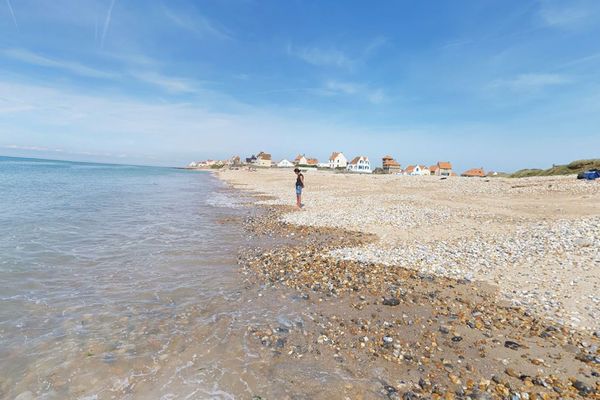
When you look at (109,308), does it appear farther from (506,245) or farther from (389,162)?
(389,162)

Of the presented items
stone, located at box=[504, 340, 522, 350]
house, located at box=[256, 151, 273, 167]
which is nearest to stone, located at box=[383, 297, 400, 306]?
stone, located at box=[504, 340, 522, 350]

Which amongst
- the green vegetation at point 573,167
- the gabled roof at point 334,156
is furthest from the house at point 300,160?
the green vegetation at point 573,167

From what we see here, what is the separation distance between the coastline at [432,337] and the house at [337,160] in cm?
15574

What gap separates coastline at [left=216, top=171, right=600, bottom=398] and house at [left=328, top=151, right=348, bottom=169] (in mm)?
155743

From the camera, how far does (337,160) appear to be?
539ft

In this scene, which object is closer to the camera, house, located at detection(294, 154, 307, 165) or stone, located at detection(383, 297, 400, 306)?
stone, located at detection(383, 297, 400, 306)

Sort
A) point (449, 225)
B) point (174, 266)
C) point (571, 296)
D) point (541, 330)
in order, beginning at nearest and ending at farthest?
point (541, 330)
point (571, 296)
point (174, 266)
point (449, 225)

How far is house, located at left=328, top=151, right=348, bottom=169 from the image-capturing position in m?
164

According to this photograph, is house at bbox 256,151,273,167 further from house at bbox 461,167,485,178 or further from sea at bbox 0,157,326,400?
sea at bbox 0,157,326,400

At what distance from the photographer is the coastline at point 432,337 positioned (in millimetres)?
4957

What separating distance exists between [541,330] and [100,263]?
505 inches

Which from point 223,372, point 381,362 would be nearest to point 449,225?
point 381,362

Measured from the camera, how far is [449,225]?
623 inches

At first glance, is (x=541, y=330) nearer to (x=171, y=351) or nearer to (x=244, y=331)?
(x=244, y=331)
